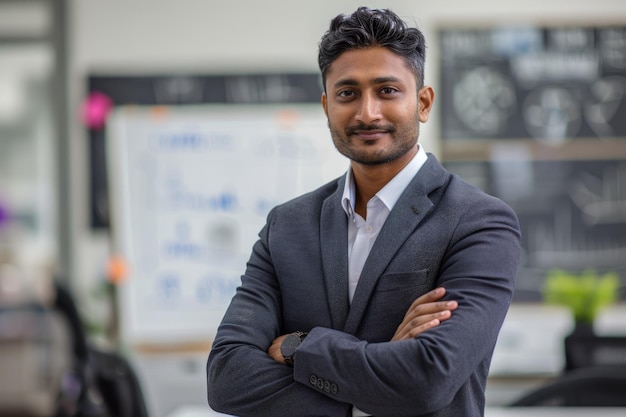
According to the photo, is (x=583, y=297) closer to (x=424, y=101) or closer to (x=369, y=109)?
(x=424, y=101)

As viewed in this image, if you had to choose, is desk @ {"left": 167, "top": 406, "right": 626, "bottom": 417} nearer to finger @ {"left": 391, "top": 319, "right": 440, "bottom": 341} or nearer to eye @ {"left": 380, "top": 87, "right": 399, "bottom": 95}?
finger @ {"left": 391, "top": 319, "right": 440, "bottom": 341}

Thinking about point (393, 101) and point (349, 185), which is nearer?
point (393, 101)

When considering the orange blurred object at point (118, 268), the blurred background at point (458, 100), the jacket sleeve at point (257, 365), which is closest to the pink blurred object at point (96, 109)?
the blurred background at point (458, 100)

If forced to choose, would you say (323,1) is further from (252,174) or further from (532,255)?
(532,255)

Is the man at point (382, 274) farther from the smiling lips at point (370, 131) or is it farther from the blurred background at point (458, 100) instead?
the blurred background at point (458, 100)

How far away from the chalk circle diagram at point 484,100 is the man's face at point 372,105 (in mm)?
2915

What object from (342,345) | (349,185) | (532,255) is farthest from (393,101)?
(532,255)

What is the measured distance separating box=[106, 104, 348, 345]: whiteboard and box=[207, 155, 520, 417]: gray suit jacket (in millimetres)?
2278

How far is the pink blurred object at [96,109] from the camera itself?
Answer: 4.28 meters

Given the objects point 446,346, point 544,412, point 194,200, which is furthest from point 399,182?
point 194,200

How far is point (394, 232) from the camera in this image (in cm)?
139

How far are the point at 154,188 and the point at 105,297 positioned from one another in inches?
25.9

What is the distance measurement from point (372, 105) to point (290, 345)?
40cm

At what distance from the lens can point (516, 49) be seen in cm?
424
